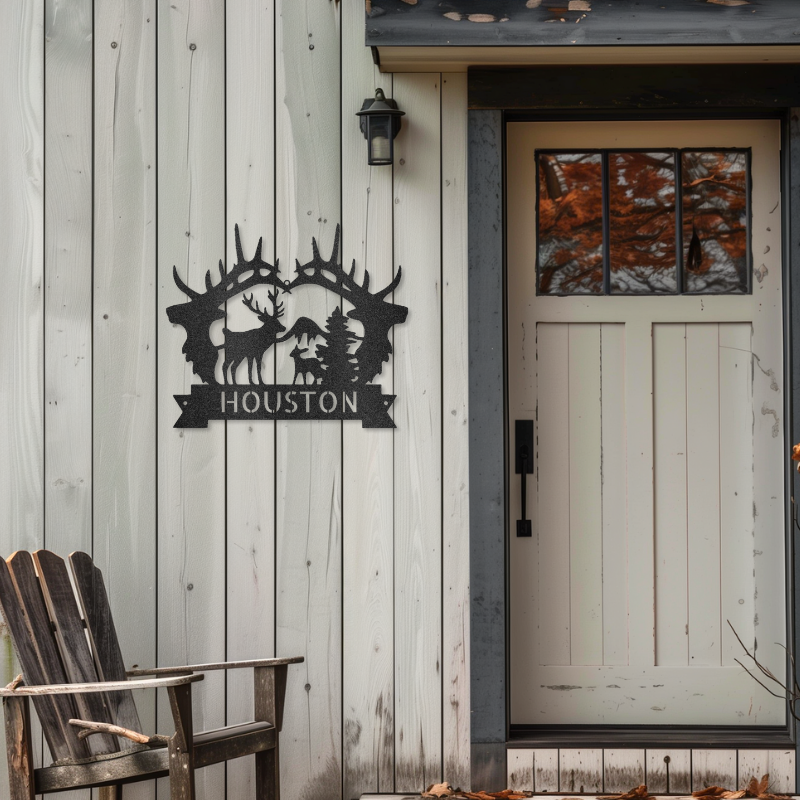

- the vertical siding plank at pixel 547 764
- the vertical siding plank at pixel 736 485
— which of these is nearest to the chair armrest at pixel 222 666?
the vertical siding plank at pixel 547 764

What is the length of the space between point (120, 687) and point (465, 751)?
1216 mm

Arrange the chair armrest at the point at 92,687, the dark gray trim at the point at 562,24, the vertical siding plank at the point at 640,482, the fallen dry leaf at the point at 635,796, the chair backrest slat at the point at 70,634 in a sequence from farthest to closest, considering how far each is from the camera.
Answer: the vertical siding plank at the point at 640,482 < the fallen dry leaf at the point at 635,796 < the dark gray trim at the point at 562,24 < the chair backrest slat at the point at 70,634 < the chair armrest at the point at 92,687

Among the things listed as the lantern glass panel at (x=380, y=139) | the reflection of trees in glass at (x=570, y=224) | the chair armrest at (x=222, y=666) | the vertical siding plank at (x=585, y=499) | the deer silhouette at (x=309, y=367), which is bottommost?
the chair armrest at (x=222, y=666)

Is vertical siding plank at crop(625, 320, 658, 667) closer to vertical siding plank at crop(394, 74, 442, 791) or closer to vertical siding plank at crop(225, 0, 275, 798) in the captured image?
vertical siding plank at crop(394, 74, 442, 791)

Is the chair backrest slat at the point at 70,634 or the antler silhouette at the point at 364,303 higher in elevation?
the antler silhouette at the point at 364,303

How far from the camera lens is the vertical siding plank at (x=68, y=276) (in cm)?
272

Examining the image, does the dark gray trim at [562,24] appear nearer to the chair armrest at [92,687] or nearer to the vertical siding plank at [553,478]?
the vertical siding plank at [553,478]

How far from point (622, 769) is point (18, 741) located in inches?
74.4

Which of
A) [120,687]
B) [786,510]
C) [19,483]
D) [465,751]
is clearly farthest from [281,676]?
[786,510]

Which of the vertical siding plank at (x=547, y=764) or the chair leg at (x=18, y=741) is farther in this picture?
the vertical siding plank at (x=547, y=764)

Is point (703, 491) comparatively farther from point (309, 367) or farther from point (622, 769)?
point (309, 367)

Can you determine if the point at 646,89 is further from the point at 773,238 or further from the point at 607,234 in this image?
the point at 773,238

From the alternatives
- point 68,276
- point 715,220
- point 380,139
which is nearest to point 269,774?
point 68,276

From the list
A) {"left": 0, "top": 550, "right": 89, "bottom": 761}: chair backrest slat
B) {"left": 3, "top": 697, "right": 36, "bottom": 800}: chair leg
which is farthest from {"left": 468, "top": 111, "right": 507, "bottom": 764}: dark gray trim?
{"left": 3, "top": 697, "right": 36, "bottom": 800}: chair leg
